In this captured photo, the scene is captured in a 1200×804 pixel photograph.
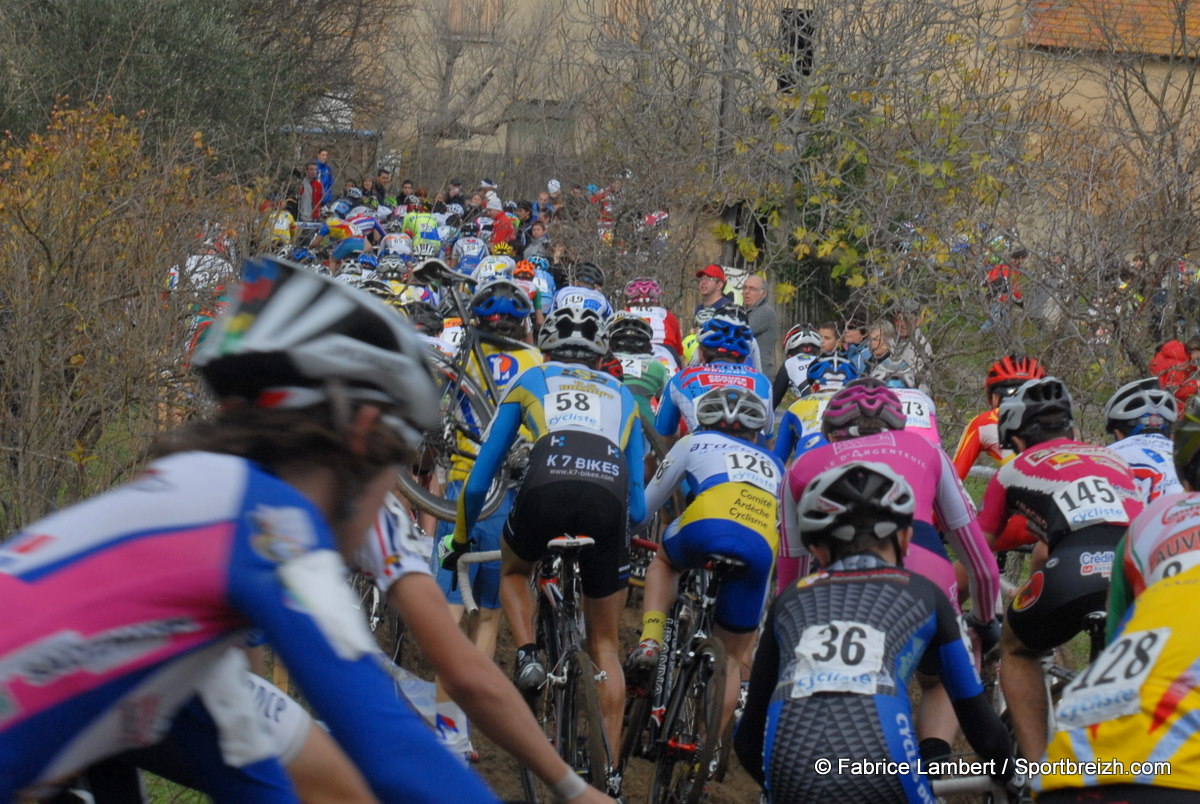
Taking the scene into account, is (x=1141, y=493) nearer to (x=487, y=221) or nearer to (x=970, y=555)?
(x=970, y=555)

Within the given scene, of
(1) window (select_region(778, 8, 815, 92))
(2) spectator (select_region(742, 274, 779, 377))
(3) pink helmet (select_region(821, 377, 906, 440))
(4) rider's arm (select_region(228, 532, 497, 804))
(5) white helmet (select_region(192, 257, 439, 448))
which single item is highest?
(1) window (select_region(778, 8, 815, 92))

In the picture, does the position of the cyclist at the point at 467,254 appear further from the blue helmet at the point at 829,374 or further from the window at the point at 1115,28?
the blue helmet at the point at 829,374

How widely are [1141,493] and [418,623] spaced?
14.1ft

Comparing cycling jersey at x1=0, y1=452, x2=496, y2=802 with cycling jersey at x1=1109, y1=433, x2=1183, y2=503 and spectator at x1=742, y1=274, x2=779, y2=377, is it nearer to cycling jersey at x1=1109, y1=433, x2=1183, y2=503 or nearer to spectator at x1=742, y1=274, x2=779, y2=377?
cycling jersey at x1=1109, y1=433, x2=1183, y2=503

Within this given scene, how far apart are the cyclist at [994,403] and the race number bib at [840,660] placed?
4409mm

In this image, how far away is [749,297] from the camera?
14.9 metres

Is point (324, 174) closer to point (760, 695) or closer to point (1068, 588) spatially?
point (1068, 588)

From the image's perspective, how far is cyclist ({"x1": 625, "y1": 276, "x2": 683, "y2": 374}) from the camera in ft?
39.4

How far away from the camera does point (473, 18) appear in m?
42.2

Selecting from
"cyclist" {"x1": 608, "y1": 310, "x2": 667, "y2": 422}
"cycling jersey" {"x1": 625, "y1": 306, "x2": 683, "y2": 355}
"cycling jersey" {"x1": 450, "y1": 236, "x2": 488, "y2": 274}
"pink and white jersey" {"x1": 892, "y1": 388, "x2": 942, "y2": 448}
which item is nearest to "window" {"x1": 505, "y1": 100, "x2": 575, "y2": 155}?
"cycling jersey" {"x1": 450, "y1": 236, "x2": 488, "y2": 274}

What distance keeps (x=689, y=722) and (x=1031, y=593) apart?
179cm

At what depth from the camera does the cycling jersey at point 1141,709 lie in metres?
3.01

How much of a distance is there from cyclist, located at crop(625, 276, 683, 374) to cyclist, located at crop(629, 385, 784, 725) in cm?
420

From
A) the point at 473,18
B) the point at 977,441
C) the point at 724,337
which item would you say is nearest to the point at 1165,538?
the point at 977,441
